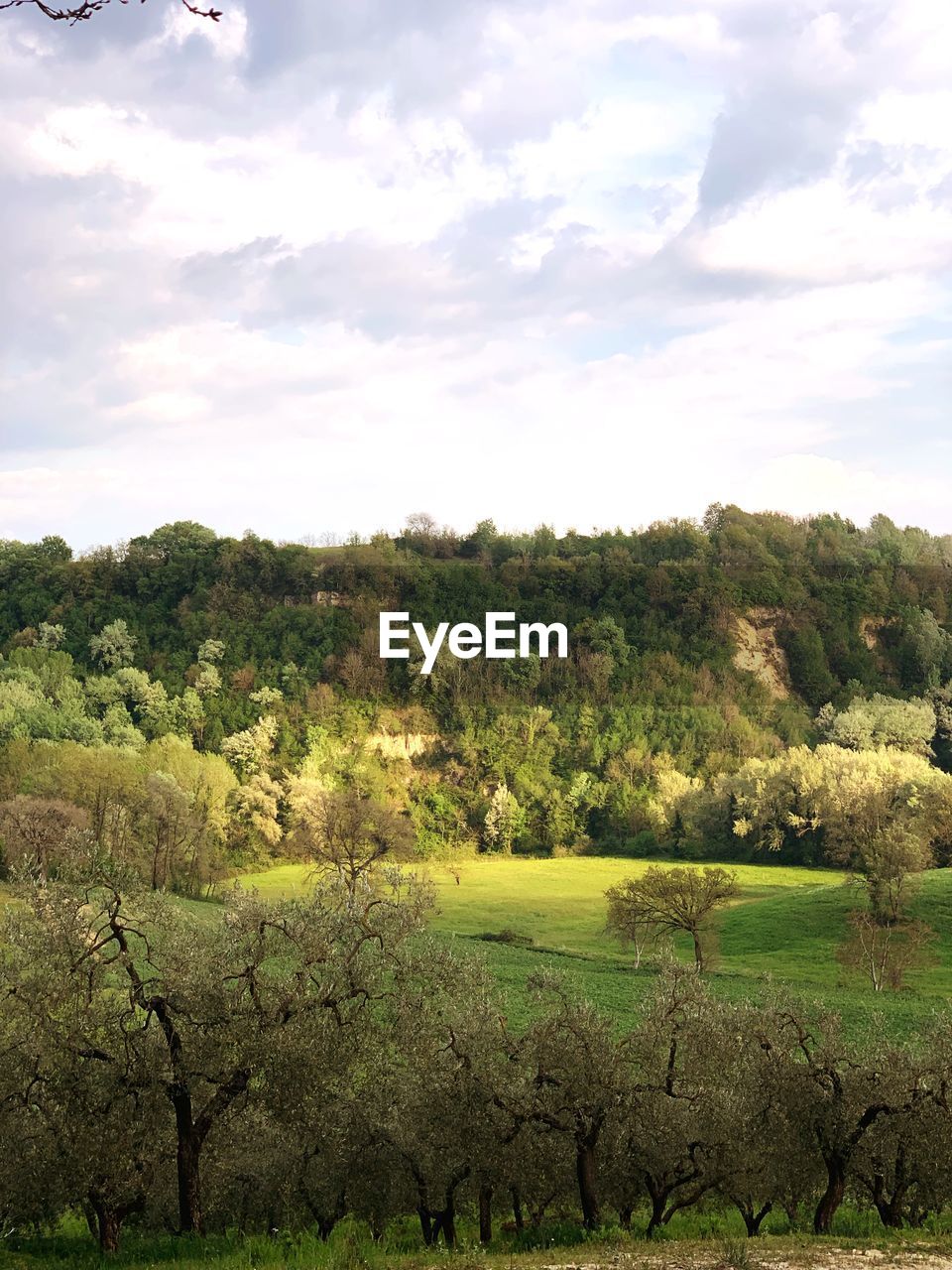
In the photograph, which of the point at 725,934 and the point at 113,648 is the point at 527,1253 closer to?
the point at 725,934

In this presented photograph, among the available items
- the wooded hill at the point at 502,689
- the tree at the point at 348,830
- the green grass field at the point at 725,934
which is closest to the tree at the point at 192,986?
the green grass field at the point at 725,934

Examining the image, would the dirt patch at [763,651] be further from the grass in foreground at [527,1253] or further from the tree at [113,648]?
the grass in foreground at [527,1253]

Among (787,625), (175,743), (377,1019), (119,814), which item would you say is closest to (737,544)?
(787,625)

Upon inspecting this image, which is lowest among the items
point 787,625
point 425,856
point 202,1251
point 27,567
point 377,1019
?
point 425,856

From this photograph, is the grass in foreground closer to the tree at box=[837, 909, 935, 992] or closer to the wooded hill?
the tree at box=[837, 909, 935, 992]

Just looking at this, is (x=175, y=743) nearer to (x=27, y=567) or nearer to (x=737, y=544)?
(x=27, y=567)

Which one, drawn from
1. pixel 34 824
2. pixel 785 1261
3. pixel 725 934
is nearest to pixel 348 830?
pixel 34 824
